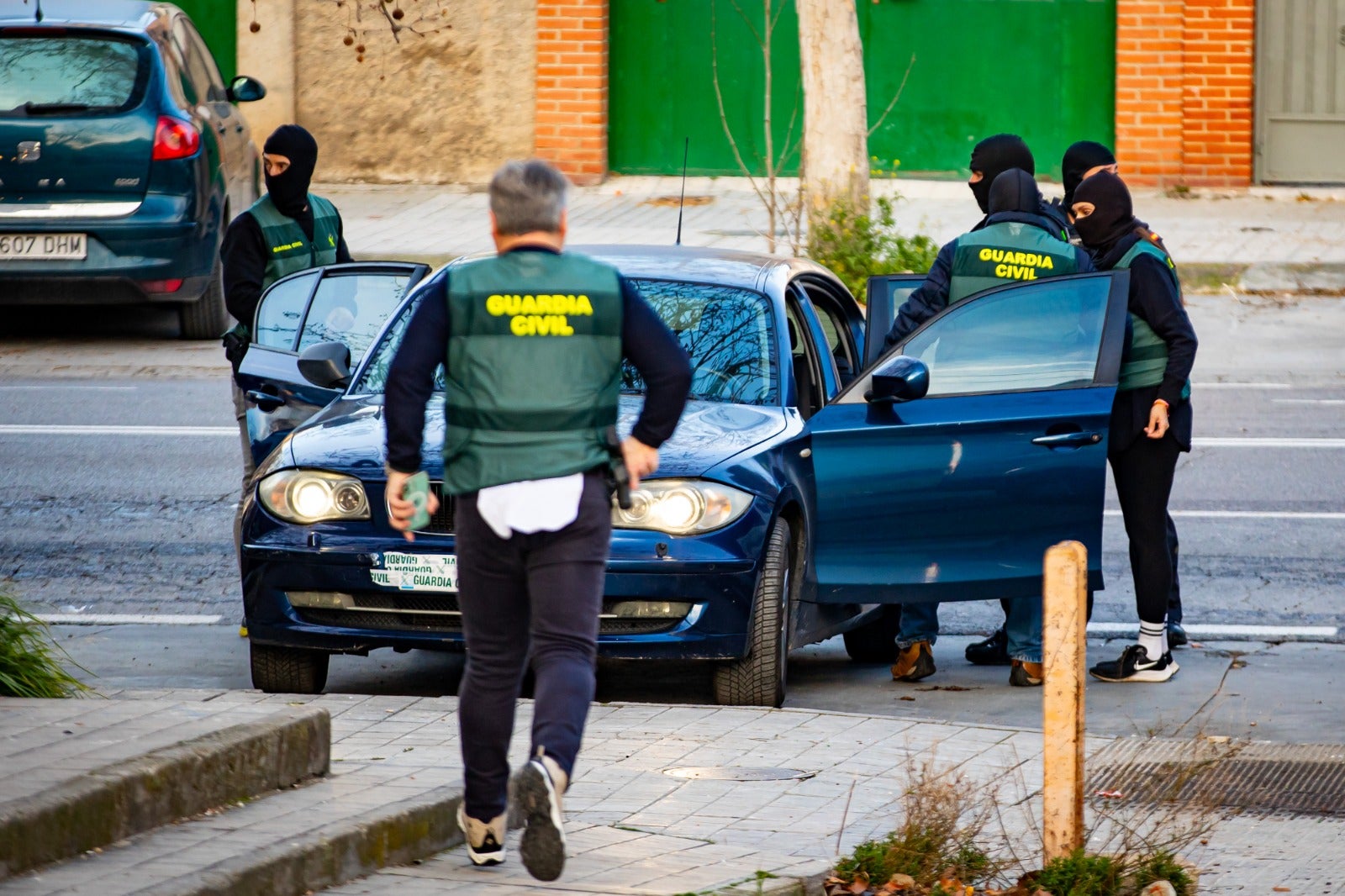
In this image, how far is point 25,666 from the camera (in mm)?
5941

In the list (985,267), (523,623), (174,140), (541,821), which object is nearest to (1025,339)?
(985,267)

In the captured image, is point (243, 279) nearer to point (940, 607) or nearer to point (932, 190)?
point (940, 607)

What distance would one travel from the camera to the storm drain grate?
619cm

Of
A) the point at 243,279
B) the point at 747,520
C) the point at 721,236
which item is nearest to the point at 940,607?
the point at 747,520

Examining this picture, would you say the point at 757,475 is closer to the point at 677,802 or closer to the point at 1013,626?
the point at 1013,626

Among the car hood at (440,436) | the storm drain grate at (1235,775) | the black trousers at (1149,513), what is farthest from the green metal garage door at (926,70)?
the storm drain grate at (1235,775)

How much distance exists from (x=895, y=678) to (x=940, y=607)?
1.35 meters

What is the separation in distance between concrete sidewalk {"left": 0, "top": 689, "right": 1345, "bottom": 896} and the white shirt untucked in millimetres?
802

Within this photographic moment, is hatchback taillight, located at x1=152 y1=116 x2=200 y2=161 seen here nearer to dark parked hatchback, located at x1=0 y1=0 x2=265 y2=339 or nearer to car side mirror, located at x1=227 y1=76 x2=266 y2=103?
dark parked hatchback, located at x1=0 y1=0 x2=265 y2=339

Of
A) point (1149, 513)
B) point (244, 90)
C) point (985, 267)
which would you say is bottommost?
point (1149, 513)

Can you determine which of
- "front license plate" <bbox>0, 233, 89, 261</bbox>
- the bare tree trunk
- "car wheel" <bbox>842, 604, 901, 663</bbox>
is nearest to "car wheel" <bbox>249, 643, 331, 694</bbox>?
"car wheel" <bbox>842, 604, 901, 663</bbox>

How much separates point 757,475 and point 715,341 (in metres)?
0.94

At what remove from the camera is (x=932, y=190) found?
21.8 meters

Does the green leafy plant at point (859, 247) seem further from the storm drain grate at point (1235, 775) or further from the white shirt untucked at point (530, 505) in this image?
the white shirt untucked at point (530, 505)
